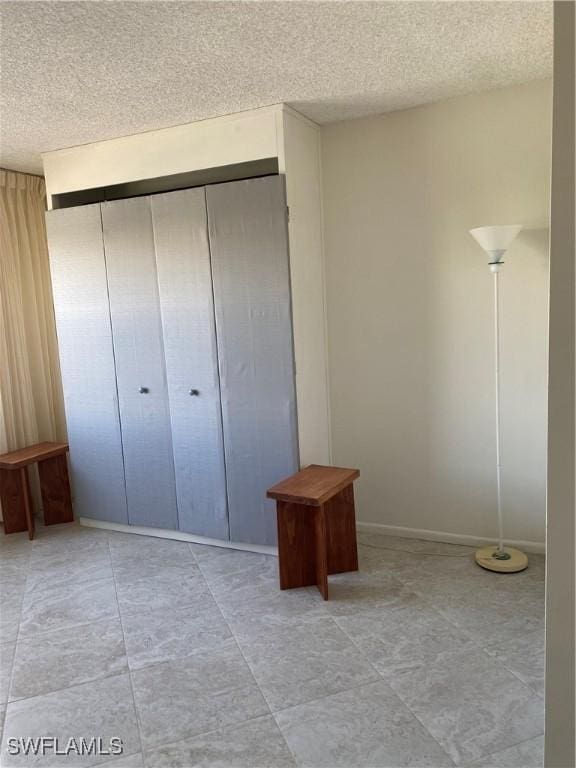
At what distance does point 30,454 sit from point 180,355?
1.36 m

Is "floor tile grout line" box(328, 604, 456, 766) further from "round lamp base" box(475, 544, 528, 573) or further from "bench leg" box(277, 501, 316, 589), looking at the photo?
"round lamp base" box(475, 544, 528, 573)

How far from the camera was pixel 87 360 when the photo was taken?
3.85 metres

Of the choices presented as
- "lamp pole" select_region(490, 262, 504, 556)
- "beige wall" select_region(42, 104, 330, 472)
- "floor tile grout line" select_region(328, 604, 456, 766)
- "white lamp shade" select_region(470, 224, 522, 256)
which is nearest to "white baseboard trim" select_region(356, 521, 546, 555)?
"lamp pole" select_region(490, 262, 504, 556)

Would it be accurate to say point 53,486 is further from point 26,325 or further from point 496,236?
point 496,236

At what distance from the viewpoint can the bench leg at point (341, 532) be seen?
3113 mm

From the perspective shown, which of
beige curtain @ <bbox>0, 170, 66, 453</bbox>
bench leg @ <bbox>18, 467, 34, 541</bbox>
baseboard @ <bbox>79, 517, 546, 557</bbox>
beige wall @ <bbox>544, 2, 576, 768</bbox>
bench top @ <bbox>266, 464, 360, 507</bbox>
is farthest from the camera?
beige curtain @ <bbox>0, 170, 66, 453</bbox>

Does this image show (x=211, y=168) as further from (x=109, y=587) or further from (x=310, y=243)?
(x=109, y=587)

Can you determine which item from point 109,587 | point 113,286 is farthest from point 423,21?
point 109,587

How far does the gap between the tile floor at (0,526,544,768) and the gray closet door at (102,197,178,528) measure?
455 millimetres

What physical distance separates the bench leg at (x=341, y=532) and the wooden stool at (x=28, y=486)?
2.06 meters

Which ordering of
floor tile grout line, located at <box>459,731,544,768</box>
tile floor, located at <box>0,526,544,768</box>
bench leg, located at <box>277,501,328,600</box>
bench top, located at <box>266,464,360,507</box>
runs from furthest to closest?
bench leg, located at <box>277,501,328,600</box> → bench top, located at <box>266,464,360,507</box> → tile floor, located at <box>0,526,544,768</box> → floor tile grout line, located at <box>459,731,544,768</box>

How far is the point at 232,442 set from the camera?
3.44 m

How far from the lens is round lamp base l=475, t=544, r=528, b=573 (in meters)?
3.04

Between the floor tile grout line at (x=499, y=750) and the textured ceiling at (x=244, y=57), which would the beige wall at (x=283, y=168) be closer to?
the textured ceiling at (x=244, y=57)
